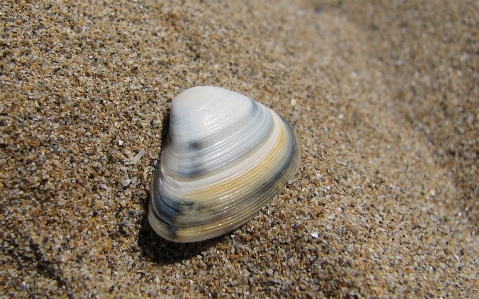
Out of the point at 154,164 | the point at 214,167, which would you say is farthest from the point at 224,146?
the point at 154,164

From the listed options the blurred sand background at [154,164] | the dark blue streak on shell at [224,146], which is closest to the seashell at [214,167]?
the dark blue streak on shell at [224,146]

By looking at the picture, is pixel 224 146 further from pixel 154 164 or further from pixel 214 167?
pixel 154 164

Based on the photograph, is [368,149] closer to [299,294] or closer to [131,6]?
[299,294]

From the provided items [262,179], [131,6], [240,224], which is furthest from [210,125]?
[131,6]

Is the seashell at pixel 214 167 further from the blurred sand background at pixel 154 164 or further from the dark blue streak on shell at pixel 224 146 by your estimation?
the blurred sand background at pixel 154 164

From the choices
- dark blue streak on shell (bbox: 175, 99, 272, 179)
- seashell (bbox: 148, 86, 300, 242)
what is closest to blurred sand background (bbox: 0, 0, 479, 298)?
seashell (bbox: 148, 86, 300, 242)

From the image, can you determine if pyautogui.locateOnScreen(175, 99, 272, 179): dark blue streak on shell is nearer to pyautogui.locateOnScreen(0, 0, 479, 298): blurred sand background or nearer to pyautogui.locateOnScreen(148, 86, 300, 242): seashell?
pyautogui.locateOnScreen(148, 86, 300, 242): seashell
